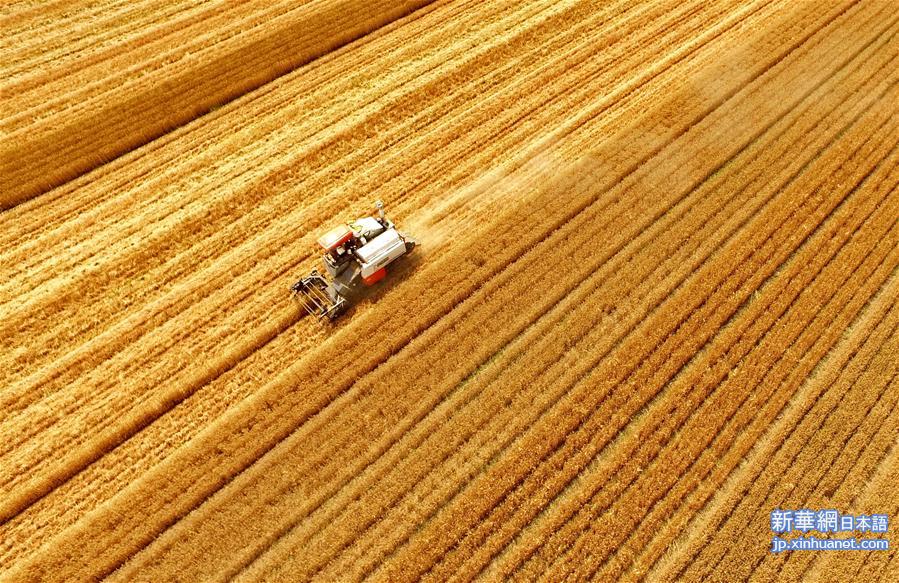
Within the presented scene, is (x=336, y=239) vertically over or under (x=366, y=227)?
over

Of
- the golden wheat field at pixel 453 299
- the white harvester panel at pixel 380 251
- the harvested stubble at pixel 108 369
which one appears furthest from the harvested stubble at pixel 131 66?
the white harvester panel at pixel 380 251

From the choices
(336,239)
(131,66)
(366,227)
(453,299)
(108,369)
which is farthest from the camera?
(131,66)

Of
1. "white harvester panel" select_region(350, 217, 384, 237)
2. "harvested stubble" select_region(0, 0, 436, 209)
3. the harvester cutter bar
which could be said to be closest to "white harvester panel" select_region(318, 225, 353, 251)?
"white harvester panel" select_region(350, 217, 384, 237)

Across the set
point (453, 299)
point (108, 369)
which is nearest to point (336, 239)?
point (453, 299)

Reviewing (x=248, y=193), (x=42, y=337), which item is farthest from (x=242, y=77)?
(x=42, y=337)

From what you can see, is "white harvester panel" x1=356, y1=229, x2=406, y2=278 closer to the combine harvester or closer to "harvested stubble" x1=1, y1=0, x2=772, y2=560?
the combine harvester

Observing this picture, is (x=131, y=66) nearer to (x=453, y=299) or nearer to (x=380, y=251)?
A: (x=380, y=251)

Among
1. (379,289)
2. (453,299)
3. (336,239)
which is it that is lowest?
(453,299)
